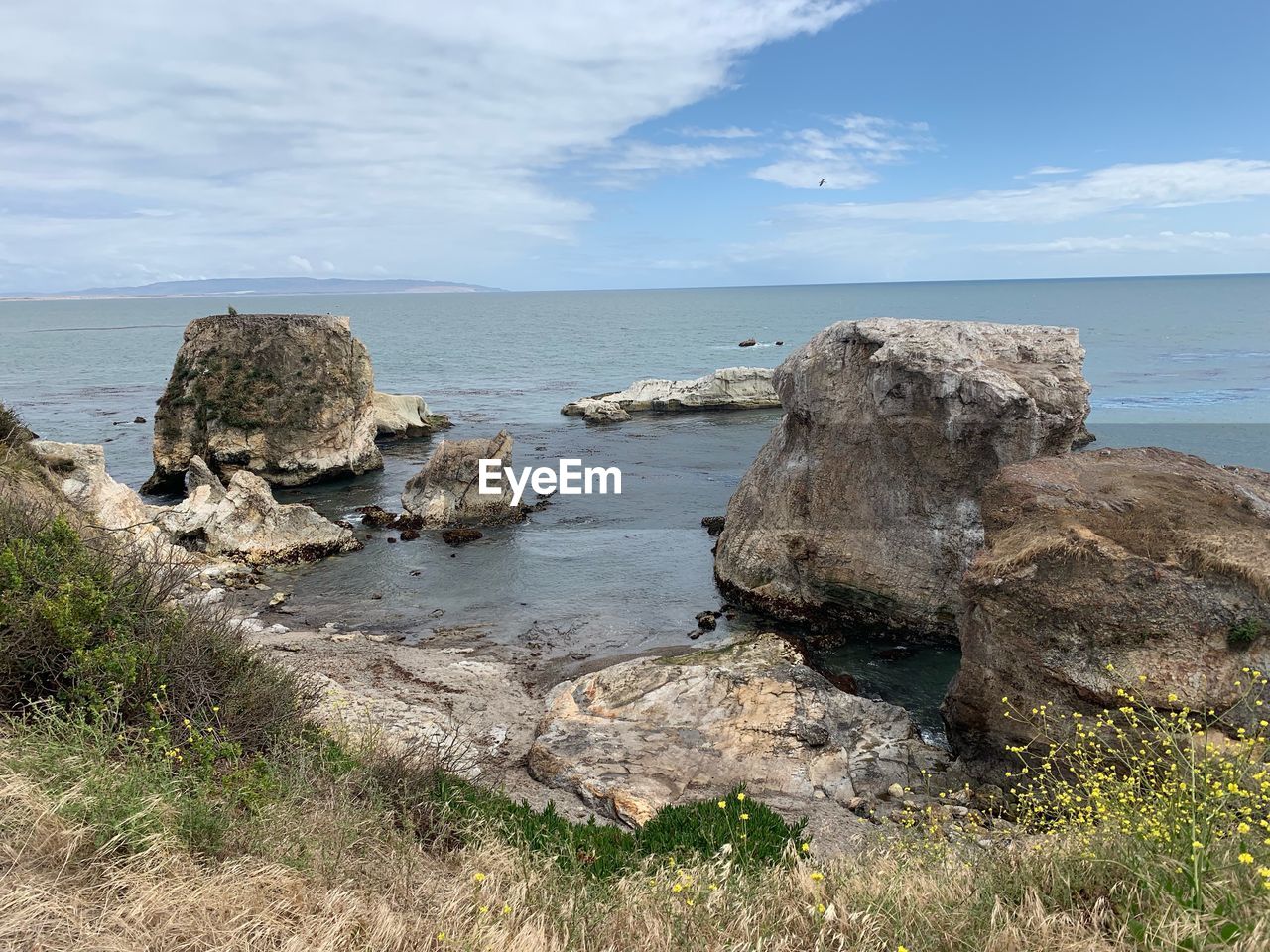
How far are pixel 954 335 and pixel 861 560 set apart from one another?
197 inches

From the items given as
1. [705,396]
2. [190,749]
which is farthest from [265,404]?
[190,749]

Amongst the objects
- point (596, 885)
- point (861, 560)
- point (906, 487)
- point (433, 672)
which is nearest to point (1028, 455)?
point (906, 487)

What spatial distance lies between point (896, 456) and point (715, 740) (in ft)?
28.0

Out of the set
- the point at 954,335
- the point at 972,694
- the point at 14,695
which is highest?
the point at 954,335

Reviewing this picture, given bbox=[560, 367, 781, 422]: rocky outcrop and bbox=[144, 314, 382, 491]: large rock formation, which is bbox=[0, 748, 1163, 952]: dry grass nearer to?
bbox=[144, 314, 382, 491]: large rock formation

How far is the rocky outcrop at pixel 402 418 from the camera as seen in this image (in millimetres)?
42594

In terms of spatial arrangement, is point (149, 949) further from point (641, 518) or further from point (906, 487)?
point (641, 518)

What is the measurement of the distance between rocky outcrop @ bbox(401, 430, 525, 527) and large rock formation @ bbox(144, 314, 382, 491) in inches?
282

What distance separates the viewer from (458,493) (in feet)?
90.7

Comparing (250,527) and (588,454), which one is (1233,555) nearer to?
(250,527)

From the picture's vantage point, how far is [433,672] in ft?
50.1

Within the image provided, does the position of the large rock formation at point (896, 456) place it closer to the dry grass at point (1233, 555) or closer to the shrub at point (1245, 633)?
the dry grass at point (1233, 555)

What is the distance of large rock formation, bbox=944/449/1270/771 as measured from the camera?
10102 millimetres

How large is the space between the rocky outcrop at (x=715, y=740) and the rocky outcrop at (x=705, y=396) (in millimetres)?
38698
